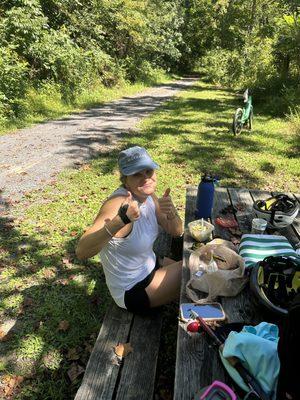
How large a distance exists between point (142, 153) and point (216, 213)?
1.19m

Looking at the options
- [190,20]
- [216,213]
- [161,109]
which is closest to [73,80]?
[161,109]

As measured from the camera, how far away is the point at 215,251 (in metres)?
2.58

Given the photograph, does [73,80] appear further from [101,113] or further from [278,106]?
[278,106]

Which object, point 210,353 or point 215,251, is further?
point 215,251

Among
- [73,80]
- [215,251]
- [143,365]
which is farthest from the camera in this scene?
[73,80]

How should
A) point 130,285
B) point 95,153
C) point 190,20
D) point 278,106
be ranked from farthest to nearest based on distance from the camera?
1. point 190,20
2. point 278,106
3. point 95,153
4. point 130,285

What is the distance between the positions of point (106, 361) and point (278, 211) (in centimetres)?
186

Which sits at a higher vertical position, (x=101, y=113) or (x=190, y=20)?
(x=190, y=20)

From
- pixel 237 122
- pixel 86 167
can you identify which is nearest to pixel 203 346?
pixel 86 167

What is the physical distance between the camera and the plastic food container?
288cm

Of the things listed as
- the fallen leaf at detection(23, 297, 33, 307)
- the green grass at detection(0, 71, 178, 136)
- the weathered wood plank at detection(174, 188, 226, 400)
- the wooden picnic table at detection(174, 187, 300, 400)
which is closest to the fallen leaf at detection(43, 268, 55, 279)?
the fallen leaf at detection(23, 297, 33, 307)

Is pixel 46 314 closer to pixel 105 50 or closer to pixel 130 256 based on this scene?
pixel 130 256

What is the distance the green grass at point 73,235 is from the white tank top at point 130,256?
2.27ft

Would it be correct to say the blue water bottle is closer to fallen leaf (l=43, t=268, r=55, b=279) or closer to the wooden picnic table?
the wooden picnic table
